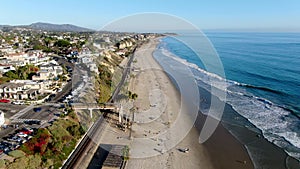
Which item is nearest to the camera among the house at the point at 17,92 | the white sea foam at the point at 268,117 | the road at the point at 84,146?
the road at the point at 84,146

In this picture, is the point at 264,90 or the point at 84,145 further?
the point at 264,90

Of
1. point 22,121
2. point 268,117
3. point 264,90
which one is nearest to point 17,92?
point 22,121

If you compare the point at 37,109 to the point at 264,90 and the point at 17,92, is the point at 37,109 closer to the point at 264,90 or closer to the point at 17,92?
the point at 17,92

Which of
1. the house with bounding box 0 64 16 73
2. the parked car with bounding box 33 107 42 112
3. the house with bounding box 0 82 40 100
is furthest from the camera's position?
the house with bounding box 0 64 16 73

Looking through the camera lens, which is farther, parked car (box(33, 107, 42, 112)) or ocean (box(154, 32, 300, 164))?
parked car (box(33, 107, 42, 112))

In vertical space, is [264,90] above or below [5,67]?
below

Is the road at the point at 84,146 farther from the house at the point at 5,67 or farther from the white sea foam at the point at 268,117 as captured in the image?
the house at the point at 5,67

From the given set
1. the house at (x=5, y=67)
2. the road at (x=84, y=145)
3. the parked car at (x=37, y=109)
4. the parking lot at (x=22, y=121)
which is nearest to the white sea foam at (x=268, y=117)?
the road at (x=84, y=145)

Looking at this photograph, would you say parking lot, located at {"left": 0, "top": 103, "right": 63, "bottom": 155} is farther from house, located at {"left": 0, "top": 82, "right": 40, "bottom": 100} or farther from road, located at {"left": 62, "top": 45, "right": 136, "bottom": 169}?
road, located at {"left": 62, "top": 45, "right": 136, "bottom": 169}

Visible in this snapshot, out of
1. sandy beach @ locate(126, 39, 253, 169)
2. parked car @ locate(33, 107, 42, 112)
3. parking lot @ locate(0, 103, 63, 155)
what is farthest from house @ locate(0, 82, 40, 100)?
sandy beach @ locate(126, 39, 253, 169)

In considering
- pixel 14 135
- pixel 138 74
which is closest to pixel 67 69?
pixel 138 74

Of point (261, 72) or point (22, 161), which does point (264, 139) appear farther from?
point (261, 72)

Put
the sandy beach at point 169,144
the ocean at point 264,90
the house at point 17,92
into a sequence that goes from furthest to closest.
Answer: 1. the house at point 17,92
2. the ocean at point 264,90
3. the sandy beach at point 169,144
